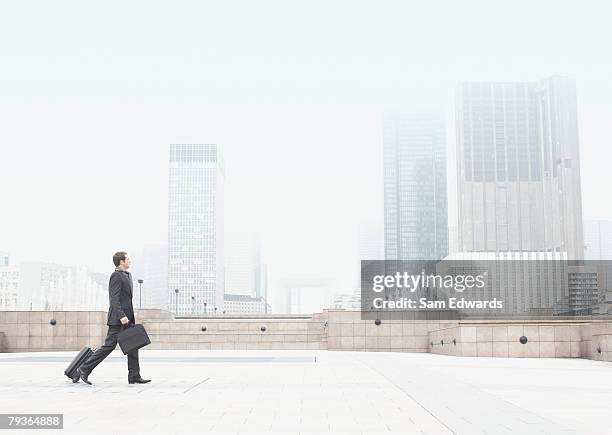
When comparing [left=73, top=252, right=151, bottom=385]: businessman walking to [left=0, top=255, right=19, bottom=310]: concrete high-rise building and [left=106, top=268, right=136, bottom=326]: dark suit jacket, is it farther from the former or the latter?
[left=0, top=255, right=19, bottom=310]: concrete high-rise building

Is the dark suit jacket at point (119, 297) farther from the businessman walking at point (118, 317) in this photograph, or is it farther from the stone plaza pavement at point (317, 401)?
the stone plaza pavement at point (317, 401)

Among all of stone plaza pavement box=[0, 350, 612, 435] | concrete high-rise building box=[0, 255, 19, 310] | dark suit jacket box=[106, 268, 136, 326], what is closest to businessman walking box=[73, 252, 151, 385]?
dark suit jacket box=[106, 268, 136, 326]

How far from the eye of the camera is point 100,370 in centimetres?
1395

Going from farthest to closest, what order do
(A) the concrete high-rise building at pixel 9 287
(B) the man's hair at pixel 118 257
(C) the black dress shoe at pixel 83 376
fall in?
(A) the concrete high-rise building at pixel 9 287 < (B) the man's hair at pixel 118 257 < (C) the black dress shoe at pixel 83 376

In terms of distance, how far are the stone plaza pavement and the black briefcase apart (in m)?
0.53

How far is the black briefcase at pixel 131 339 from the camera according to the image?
416 inches

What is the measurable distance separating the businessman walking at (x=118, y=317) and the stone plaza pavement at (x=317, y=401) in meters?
0.25

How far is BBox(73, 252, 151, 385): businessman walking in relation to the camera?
10750 millimetres

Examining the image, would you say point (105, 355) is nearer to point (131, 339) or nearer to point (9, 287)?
point (131, 339)

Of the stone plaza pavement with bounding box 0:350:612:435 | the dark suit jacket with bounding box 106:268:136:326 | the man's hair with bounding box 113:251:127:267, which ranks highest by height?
the man's hair with bounding box 113:251:127:267

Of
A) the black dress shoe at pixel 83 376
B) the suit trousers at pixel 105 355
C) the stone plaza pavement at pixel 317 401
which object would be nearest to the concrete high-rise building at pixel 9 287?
the stone plaza pavement at pixel 317 401

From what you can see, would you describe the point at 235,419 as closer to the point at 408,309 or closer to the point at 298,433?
the point at 298,433

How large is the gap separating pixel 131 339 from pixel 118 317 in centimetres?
38

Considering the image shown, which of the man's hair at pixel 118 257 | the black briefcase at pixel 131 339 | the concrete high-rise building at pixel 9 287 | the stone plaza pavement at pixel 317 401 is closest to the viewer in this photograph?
the stone plaza pavement at pixel 317 401
